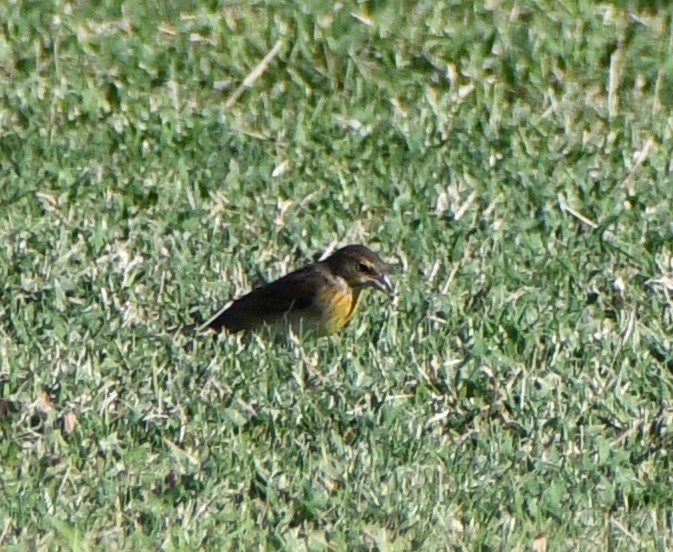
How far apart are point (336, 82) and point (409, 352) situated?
3.14 metres

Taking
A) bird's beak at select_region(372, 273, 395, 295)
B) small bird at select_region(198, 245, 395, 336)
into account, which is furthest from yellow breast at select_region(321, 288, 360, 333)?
bird's beak at select_region(372, 273, 395, 295)

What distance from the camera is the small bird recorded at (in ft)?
26.3

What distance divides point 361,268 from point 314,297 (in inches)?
10.2

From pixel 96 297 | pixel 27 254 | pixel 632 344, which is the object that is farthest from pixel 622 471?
pixel 27 254

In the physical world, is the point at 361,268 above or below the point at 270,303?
above

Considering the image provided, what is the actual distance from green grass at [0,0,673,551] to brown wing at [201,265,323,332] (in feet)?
0.62

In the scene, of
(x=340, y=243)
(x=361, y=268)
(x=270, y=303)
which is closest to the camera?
(x=270, y=303)

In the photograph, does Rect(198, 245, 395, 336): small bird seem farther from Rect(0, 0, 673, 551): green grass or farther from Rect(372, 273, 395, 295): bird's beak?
Rect(0, 0, 673, 551): green grass

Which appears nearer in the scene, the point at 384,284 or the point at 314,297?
the point at 314,297

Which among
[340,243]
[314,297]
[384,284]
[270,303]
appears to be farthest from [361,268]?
[340,243]

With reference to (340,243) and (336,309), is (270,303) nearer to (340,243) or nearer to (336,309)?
(336,309)

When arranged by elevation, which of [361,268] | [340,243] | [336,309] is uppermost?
[361,268]

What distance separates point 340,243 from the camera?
29.3ft

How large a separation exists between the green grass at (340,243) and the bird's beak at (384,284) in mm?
71
